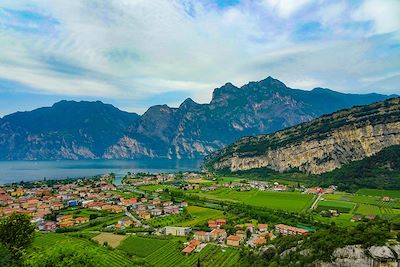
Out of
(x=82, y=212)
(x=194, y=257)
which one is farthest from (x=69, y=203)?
(x=194, y=257)

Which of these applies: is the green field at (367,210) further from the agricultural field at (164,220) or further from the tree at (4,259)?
the tree at (4,259)

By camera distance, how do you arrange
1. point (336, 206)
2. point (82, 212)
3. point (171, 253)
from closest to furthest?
1. point (171, 253)
2. point (336, 206)
3. point (82, 212)

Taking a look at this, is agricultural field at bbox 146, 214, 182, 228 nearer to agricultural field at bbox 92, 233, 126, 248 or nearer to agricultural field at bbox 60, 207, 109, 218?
agricultural field at bbox 92, 233, 126, 248

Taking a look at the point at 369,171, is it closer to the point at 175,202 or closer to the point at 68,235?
the point at 175,202

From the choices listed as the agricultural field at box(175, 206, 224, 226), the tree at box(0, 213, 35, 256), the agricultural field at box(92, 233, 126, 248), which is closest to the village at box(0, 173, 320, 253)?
the agricultural field at box(175, 206, 224, 226)

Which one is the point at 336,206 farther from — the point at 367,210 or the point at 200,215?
the point at 200,215

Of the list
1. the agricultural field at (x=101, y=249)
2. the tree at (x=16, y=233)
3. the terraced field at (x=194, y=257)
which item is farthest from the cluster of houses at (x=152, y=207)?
the tree at (x=16, y=233)
